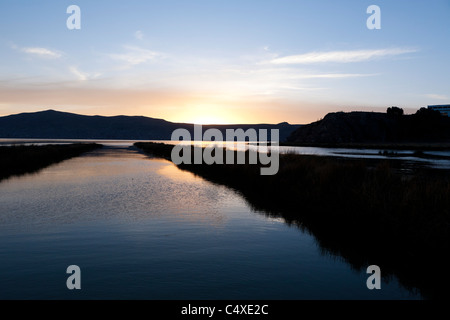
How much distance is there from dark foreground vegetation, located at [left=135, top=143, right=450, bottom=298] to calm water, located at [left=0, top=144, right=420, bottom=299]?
0.81m

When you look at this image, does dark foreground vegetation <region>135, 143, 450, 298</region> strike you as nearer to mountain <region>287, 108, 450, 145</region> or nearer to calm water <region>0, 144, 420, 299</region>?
calm water <region>0, 144, 420, 299</region>

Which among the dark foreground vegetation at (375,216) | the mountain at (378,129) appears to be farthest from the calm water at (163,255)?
the mountain at (378,129)

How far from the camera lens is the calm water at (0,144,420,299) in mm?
7281

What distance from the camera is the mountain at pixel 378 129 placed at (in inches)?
5743

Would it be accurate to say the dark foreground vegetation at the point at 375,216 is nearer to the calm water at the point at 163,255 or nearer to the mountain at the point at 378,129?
the calm water at the point at 163,255

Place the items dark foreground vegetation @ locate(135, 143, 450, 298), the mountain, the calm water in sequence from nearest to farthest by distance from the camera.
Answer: the calm water
dark foreground vegetation @ locate(135, 143, 450, 298)
the mountain

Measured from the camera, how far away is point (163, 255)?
30.6ft

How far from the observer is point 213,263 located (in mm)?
8828

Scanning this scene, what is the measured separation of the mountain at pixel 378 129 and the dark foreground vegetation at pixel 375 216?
127 m

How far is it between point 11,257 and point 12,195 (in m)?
10.8

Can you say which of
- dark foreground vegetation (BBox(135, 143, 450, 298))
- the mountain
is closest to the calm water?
dark foreground vegetation (BBox(135, 143, 450, 298))
